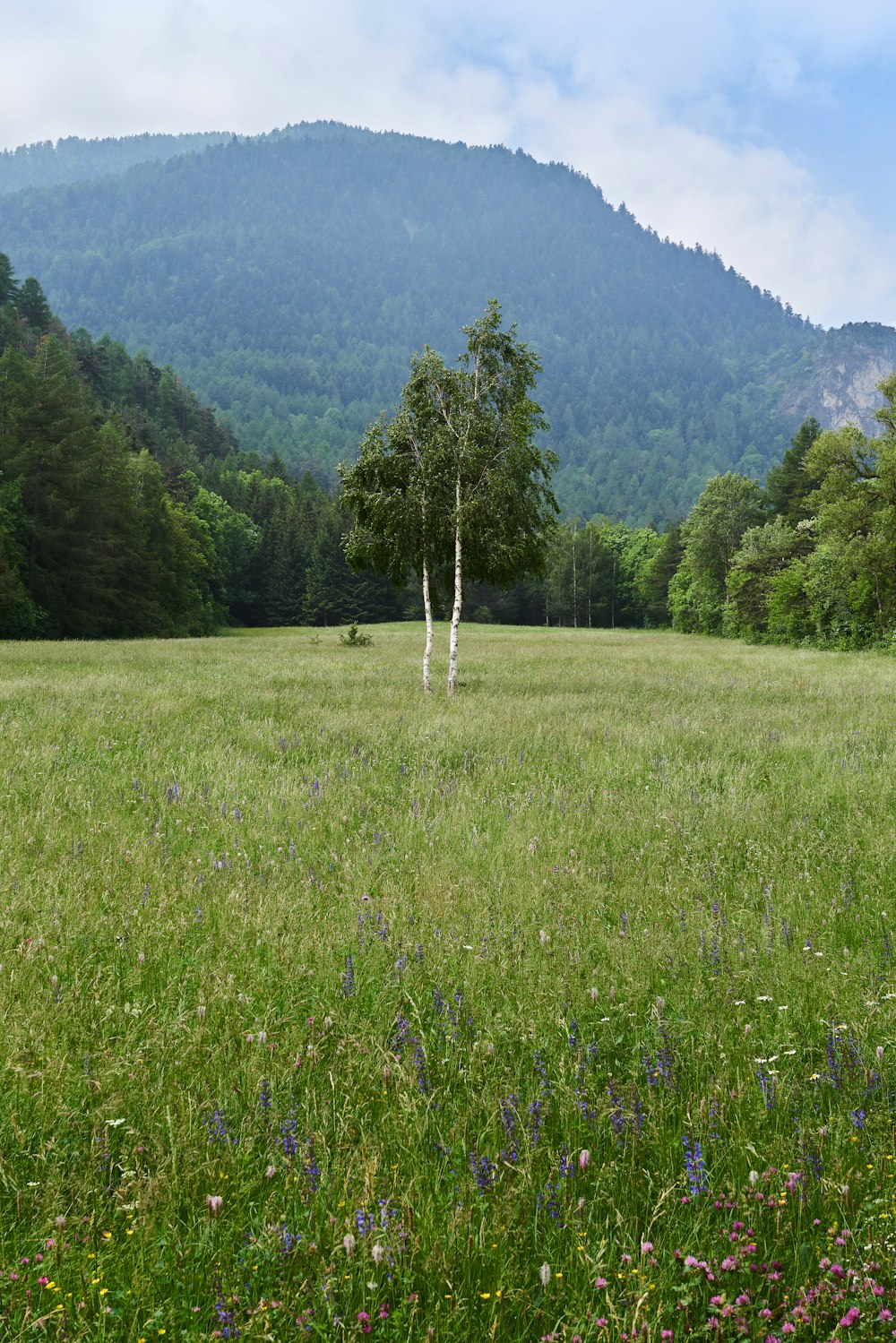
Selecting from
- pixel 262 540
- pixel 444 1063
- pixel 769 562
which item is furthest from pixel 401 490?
pixel 262 540

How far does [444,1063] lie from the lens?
10.1ft

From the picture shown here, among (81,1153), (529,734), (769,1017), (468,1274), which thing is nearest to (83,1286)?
(81,1153)

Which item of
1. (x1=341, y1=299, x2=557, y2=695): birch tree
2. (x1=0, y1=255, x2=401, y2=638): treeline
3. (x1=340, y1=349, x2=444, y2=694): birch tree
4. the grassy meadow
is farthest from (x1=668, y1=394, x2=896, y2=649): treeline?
(x1=0, y1=255, x2=401, y2=638): treeline

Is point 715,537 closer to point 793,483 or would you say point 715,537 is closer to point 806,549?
point 793,483

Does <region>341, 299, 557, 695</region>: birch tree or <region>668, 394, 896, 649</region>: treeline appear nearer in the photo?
<region>341, 299, 557, 695</region>: birch tree

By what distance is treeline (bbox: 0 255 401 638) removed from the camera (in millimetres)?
44750

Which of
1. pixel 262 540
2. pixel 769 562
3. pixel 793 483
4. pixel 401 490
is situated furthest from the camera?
pixel 262 540

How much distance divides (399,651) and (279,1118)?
3723 cm

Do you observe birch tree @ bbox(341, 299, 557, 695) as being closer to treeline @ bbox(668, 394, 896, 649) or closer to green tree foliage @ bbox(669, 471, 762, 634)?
treeline @ bbox(668, 394, 896, 649)

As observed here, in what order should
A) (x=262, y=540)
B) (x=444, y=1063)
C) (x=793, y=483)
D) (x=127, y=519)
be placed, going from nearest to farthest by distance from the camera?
1. (x=444, y=1063)
2. (x=127, y=519)
3. (x=793, y=483)
4. (x=262, y=540)

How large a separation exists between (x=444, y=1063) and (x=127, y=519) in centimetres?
5628

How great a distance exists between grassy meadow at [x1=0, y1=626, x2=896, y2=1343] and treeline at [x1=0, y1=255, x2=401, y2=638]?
1661 inches

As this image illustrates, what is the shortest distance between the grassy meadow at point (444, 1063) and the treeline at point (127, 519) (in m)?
42.2

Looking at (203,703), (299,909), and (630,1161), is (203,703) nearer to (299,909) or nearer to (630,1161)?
(299,909)
